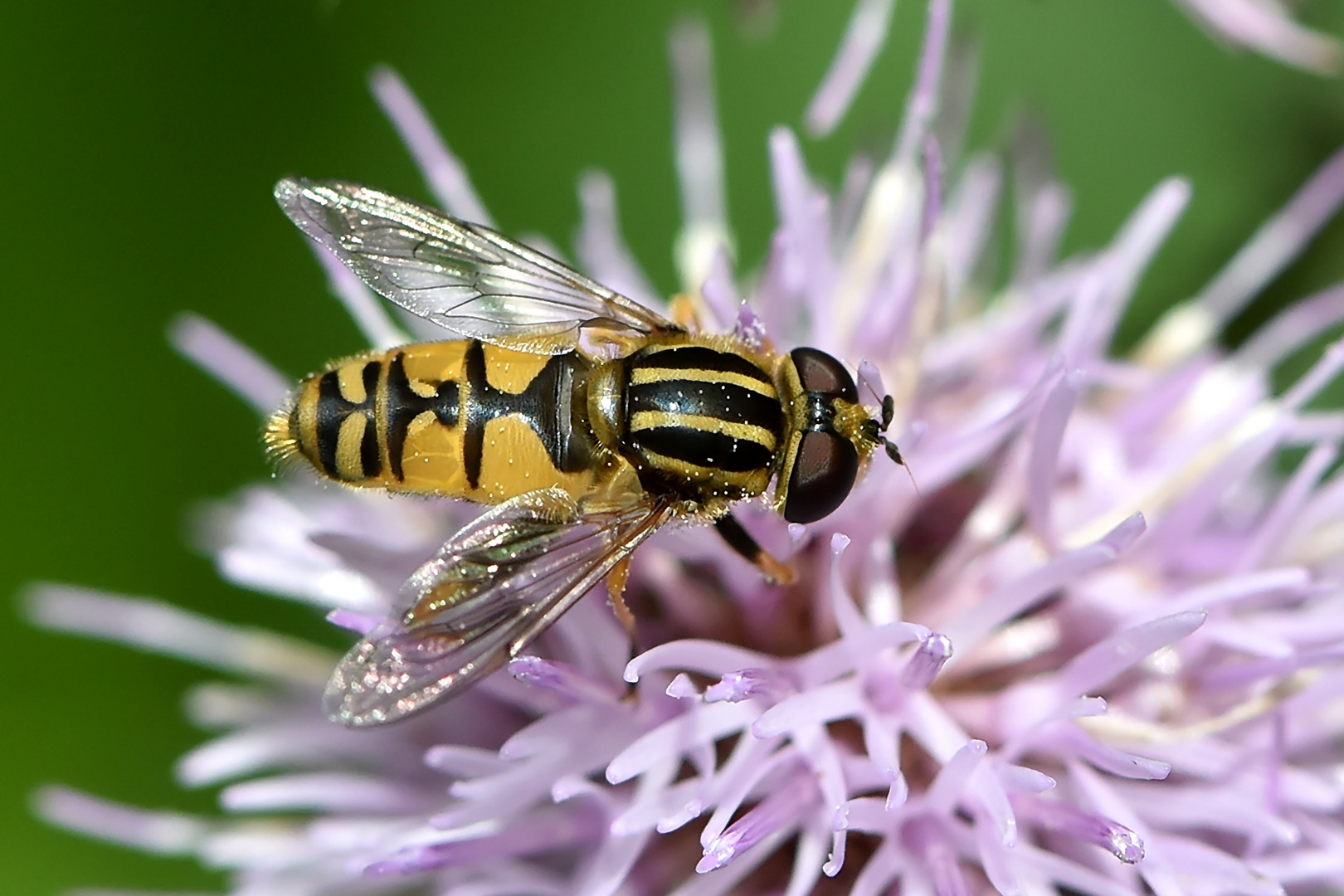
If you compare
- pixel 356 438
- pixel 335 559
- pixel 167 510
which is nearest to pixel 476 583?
pixel 356 438

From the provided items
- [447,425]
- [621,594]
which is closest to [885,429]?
[621,594]

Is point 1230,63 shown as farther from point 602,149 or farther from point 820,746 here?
point 820,746

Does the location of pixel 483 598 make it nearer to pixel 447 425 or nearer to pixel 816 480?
pixel 447 425

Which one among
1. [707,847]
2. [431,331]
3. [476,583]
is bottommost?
[707,847]

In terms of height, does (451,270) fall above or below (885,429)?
above

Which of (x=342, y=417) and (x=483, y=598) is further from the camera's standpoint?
(x=342, y=417)

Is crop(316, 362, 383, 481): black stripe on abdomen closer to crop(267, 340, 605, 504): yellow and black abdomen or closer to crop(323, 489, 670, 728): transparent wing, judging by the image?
crop(267, 340, 605, 504): yellow and black abdomen
